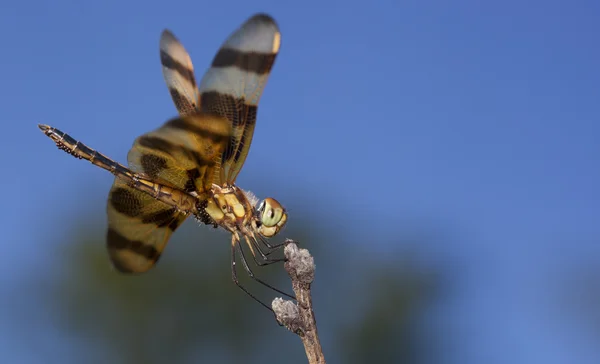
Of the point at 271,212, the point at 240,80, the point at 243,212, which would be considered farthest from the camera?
the point at 240,80

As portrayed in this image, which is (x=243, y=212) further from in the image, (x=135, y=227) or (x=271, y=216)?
(x=135, y=227)

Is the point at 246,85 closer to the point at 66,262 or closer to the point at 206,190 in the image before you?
the point at 206,190

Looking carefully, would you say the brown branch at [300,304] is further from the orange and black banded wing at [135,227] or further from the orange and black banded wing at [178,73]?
the orange and black banded wing at [178,73]

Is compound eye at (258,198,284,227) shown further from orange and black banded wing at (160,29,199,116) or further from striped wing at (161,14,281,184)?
orange and black banded wing at (160,29,199,116)

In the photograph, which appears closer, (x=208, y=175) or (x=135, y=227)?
(x=208, y=175)

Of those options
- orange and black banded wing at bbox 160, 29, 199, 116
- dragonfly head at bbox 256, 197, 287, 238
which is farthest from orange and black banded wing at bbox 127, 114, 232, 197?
orange and black banded wing at bbox 160, 29, 199, 116

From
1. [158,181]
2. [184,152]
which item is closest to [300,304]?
[184,152]

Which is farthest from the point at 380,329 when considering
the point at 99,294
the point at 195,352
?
the point at 99,294
